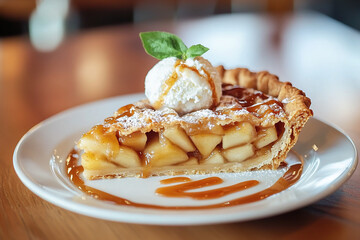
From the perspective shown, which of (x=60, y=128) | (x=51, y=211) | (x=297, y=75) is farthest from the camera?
(x=297, y=75)

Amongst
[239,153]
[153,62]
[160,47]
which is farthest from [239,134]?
[153,62]

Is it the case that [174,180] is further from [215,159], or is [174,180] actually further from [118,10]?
[118,10]

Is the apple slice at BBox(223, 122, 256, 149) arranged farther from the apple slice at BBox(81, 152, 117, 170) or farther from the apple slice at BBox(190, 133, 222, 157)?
the apple slice at BBox(81, 152, 117, 170)

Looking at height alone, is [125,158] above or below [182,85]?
below

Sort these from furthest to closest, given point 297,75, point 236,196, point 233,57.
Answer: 1. point 233,57
2. point 297,75
3. point 236,196

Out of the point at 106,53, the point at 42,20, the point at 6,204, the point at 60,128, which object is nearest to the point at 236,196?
the point at 6,204

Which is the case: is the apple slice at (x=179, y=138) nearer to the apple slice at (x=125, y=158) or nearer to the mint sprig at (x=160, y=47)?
the apple slice at (x=125, y=158)

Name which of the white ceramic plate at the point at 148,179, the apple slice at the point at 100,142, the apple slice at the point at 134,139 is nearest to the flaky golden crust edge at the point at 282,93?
the white ceramic plate at the point at 148,179

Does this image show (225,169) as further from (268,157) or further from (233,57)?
(233,57)
